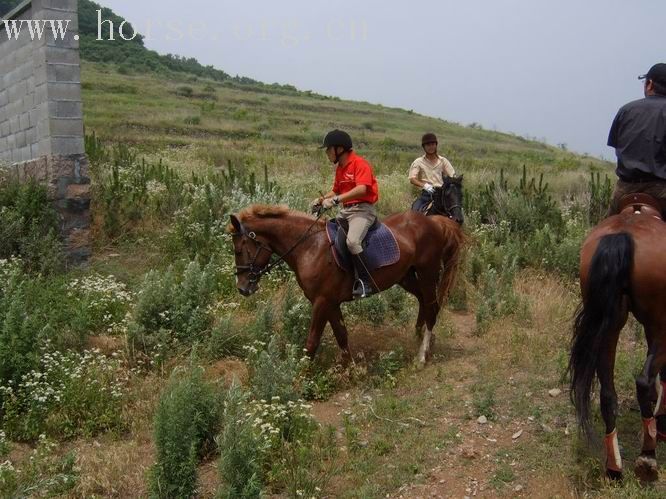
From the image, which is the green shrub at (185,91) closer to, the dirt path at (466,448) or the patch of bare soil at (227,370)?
the patch of bare soil at (227,370)

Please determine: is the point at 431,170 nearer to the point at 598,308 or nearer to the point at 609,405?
the point at 598,308

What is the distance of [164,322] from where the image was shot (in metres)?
7.53

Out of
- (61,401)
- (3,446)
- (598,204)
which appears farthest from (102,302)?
(598,204)

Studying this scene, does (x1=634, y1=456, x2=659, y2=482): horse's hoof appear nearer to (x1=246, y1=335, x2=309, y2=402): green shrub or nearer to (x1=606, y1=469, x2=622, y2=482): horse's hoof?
(x1=606, y1=469, x2=622, y2=482): horse's hoof

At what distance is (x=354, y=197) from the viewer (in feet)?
22.6

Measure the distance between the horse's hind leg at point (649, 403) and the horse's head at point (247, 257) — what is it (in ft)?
12.6

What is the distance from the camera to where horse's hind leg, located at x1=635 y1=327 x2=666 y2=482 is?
4.54 metres

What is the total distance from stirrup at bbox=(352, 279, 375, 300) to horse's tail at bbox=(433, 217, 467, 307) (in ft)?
4.30

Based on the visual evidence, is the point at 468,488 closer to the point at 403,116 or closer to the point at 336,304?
the point at 336,304

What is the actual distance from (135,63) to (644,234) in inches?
2267

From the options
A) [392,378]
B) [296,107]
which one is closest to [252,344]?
[392,378]

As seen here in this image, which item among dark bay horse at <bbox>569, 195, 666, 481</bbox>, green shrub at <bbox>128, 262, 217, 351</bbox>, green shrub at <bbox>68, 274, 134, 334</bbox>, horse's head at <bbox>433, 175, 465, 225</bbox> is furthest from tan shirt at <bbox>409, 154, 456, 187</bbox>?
dark bay horse at <bbox>569, 195, 666, 481</bbox>

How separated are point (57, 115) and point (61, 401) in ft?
16.5

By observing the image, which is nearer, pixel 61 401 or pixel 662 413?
pixel 662 413
